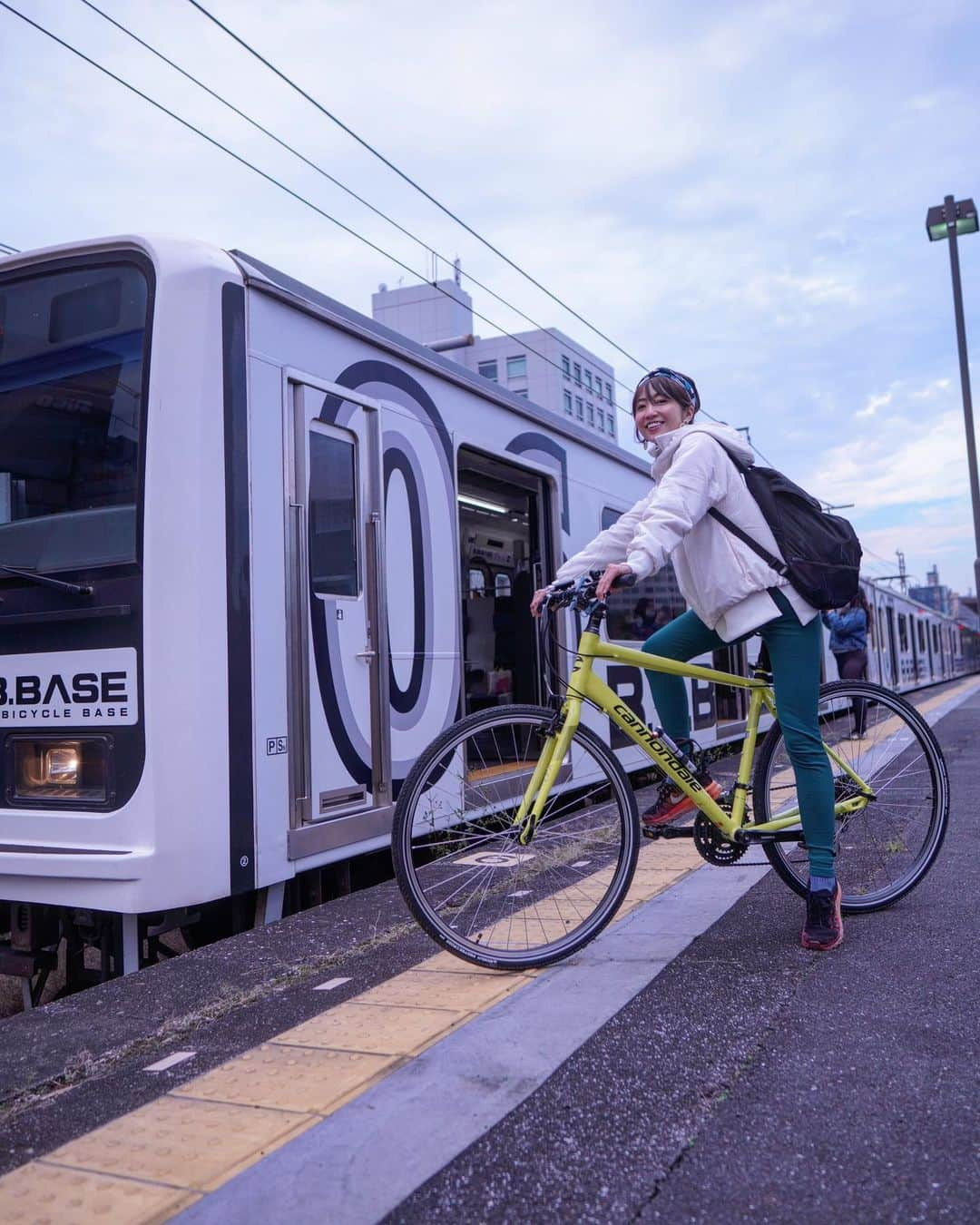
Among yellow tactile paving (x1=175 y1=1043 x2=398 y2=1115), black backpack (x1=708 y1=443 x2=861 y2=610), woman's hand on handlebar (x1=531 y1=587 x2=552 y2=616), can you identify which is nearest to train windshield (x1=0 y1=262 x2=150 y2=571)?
woman's hand on handlebar (x1=531 y1=587 x2=552 y2=616)

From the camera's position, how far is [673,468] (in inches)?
126

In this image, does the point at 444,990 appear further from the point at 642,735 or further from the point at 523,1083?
the point at 642,735

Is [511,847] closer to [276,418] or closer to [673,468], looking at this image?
[673,468]

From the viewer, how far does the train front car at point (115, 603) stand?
3.58m

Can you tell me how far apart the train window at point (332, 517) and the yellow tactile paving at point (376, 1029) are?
1927 mm

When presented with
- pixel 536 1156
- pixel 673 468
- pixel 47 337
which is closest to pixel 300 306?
pixel 47 337

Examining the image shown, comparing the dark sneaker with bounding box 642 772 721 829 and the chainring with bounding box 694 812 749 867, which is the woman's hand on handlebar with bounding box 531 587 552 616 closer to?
the dark sneaker with bounding box 642 772 721 829

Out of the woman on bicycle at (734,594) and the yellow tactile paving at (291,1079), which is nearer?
the yellow tactile paving at (291,1079)

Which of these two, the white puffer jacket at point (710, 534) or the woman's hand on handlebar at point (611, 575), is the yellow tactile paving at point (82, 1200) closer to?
the woman's hand on handlebar at point (611, 575)

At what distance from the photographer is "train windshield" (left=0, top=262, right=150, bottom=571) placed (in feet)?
12.7

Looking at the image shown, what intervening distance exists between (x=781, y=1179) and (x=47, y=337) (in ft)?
12.1

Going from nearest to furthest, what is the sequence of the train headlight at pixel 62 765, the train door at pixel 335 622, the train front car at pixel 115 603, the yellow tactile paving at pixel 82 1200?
the yellow tactile paving at pixel 82 1200 → the train front car at pixel 115 603 → the train headlight at pixel 62 765 → the train door at pixel 335 622

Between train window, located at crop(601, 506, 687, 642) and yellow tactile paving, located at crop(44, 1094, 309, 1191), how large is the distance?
535 centimetres

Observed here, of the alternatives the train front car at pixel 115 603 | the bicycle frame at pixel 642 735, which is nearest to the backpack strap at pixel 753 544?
the bicycle frame at pixel 642 735
